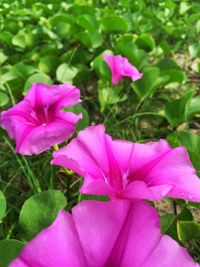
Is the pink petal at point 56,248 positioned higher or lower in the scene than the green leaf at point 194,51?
higher

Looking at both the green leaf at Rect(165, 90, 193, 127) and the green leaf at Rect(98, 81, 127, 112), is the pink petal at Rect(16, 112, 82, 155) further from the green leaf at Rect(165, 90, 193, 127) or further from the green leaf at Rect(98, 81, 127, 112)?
the green leaf at Rect(98, 81, 127, 112)

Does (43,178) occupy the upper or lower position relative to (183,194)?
lower

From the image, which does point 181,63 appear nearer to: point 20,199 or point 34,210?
point 20,199

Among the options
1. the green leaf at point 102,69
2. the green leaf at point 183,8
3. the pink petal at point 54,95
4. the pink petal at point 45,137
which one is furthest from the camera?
the green leaf at point 183,8

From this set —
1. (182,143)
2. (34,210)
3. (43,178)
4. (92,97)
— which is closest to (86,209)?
(34,210)

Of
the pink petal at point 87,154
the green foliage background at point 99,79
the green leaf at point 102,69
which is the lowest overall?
the green foliage background at point 99,79

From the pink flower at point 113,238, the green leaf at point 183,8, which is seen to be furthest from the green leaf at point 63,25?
the pink flower at point 113,238

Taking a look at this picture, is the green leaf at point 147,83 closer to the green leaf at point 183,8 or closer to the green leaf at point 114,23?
the green leaf at point 114,23
